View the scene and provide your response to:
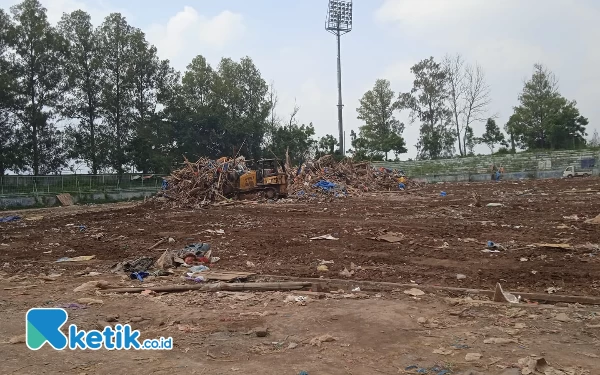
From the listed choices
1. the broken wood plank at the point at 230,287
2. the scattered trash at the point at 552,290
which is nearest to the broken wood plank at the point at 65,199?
the broken wood plank at the point at 230,287

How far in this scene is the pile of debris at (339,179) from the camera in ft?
81.5

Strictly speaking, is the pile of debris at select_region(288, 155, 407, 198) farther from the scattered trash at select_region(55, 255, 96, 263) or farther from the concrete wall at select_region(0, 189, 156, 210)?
the scattered trash at select_region(55, 255, 96, 263)

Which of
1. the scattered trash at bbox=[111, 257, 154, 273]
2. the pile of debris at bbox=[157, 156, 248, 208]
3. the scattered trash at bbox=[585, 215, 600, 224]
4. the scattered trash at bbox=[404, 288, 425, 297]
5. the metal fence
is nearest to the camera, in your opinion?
the scattered trash at bbox=[404, 288, 425, 297]

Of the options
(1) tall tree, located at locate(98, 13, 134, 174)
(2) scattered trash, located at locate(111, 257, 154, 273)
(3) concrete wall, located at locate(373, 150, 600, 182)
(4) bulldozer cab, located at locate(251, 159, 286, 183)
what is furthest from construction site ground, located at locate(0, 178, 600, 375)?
(3) concrete wall, located at locate(373, 150, 600, 182)

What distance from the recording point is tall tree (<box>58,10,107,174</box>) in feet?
126

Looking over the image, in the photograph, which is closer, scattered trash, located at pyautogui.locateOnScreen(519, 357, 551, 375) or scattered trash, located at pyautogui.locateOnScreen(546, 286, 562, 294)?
scattered trash, located at pyautogui.locateOnScreen(519, 357, 551, 375)

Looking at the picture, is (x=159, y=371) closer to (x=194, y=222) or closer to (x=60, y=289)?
(x=60, y=289)

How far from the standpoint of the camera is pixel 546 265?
701 cm

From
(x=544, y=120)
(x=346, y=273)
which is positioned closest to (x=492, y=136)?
(x=544, y=120)

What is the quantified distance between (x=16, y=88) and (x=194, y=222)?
26635 millimetres

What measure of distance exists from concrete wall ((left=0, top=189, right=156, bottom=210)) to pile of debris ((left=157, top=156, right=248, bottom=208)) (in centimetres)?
992

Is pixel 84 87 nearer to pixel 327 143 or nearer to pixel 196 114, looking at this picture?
pixel 196 114

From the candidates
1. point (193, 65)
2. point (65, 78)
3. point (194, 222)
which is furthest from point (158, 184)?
point (194, 222)

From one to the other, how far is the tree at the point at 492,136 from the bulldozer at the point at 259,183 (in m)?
47.0
